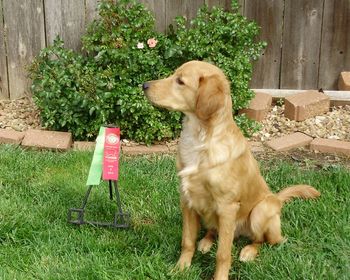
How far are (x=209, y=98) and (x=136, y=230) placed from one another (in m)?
1.23

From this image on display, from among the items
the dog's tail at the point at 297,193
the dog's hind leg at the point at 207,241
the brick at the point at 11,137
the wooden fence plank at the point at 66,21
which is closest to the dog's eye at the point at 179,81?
the dog's hind leg at the point at 207,241

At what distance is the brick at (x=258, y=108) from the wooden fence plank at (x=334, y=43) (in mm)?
746

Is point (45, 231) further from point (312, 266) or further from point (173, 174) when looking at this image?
point (312, 266)

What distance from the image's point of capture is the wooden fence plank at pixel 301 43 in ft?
19.0

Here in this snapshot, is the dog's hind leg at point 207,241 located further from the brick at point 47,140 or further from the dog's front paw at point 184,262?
the brick at point 47,140

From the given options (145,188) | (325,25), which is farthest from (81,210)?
(325,25)

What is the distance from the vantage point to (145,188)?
4254 mm

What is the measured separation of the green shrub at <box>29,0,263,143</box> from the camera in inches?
202

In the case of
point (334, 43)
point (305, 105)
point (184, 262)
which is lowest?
point (184, 262)

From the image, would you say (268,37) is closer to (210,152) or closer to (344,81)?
(344,81)

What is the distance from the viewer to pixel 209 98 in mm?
2918

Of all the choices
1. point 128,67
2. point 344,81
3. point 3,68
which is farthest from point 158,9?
point 344,81

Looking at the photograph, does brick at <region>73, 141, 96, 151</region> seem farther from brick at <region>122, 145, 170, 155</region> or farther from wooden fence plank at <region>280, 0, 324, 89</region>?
wooden fence plank at <region>280, 0, 324, 89</region>

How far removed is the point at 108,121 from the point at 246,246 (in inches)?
90.5
